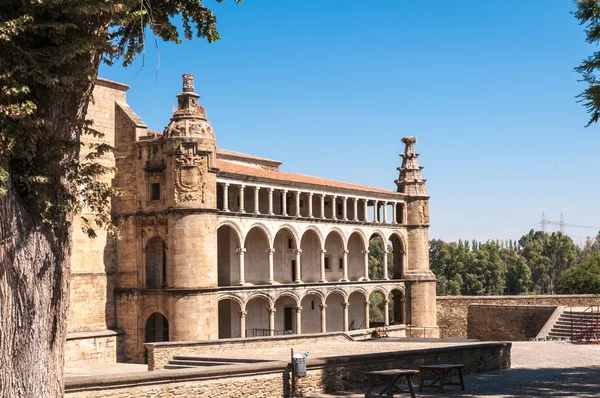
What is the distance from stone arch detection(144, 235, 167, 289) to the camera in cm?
3938

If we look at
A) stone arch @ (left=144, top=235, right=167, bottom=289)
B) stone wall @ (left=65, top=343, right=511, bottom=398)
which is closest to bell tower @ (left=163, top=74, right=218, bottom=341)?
stone arch @ (left=144, top=235, right=167, bottom=289)

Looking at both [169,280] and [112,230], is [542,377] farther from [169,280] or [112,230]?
[169,280]

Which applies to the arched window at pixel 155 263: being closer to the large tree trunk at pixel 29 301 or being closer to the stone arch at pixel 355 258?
the stone arch at pixel 355 258

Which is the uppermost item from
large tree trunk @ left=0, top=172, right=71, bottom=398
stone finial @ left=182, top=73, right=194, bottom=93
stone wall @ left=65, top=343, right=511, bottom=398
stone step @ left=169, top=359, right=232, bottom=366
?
stone finial @ left=182, top=73, right=194, bottom=93

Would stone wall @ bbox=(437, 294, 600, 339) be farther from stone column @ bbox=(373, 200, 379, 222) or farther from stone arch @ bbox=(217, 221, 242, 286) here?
stone arch @ bbox=(217, 221, 242, 286)

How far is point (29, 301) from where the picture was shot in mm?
11859

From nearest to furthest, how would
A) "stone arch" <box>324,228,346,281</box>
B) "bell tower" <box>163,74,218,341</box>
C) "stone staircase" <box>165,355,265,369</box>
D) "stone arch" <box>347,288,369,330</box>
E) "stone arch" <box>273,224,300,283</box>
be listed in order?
"stone staircase" <box>165,355,265,369</box> → "bell tower" <box>163,74,218,341</box> → "stone arch" <box>273,224,300,283</box> → "stone arch" <box>324,228,346,281</box> → "stone arch" <box>347,288,369,330</box>

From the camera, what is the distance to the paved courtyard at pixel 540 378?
67.9 feet

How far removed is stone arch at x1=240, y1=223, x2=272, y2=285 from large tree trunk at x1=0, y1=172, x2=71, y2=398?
30.4 metres

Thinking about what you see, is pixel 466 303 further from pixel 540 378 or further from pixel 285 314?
pixel 540 378

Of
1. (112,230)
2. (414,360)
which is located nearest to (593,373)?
(414,360)

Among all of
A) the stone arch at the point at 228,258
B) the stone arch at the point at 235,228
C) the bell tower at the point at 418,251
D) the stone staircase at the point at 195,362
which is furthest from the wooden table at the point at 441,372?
the bell tower at the point at 418,251

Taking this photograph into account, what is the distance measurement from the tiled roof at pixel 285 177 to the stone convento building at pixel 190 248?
16cm

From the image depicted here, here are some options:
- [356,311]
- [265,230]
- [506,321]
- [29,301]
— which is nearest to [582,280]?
[506,321]
